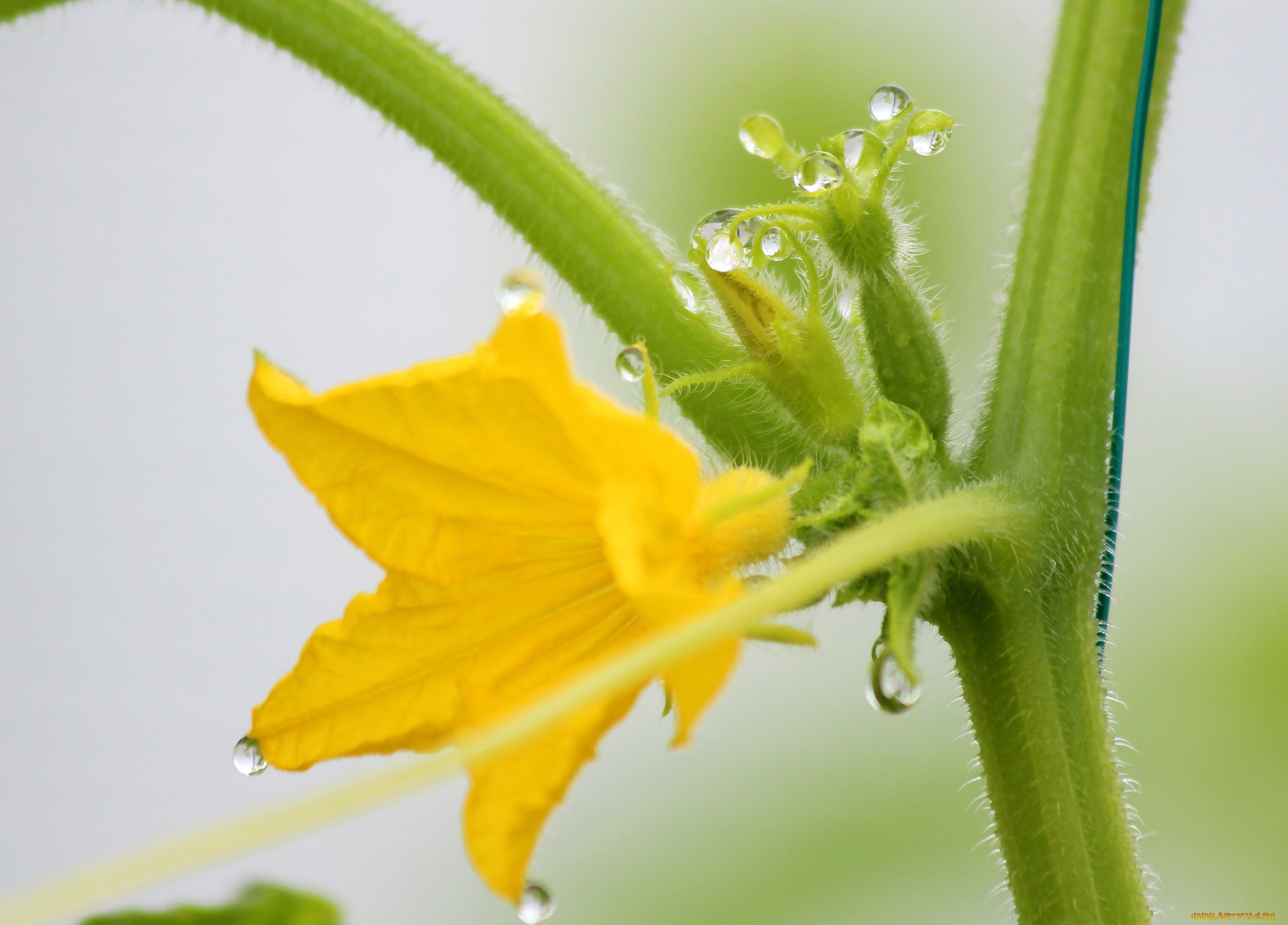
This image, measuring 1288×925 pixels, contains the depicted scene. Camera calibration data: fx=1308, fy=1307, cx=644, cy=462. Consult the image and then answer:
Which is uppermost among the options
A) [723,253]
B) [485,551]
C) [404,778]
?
[723,253]

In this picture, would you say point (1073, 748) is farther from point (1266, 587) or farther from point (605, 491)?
point (1266, 587)

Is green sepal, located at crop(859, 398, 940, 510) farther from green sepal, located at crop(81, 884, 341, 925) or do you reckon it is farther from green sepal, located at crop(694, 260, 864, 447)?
green sepal, located at crop(81, 884, 341, 925)

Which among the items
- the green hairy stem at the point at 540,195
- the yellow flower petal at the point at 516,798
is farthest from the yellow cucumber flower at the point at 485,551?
the green hairy stem at the point at 540,195

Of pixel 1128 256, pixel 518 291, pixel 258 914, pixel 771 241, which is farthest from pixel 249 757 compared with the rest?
pixel 1128 256

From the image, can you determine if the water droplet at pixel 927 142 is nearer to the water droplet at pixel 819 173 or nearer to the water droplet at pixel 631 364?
the water droplet at pixel 819 173

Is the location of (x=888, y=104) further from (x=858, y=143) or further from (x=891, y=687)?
(x=891, y=687)
